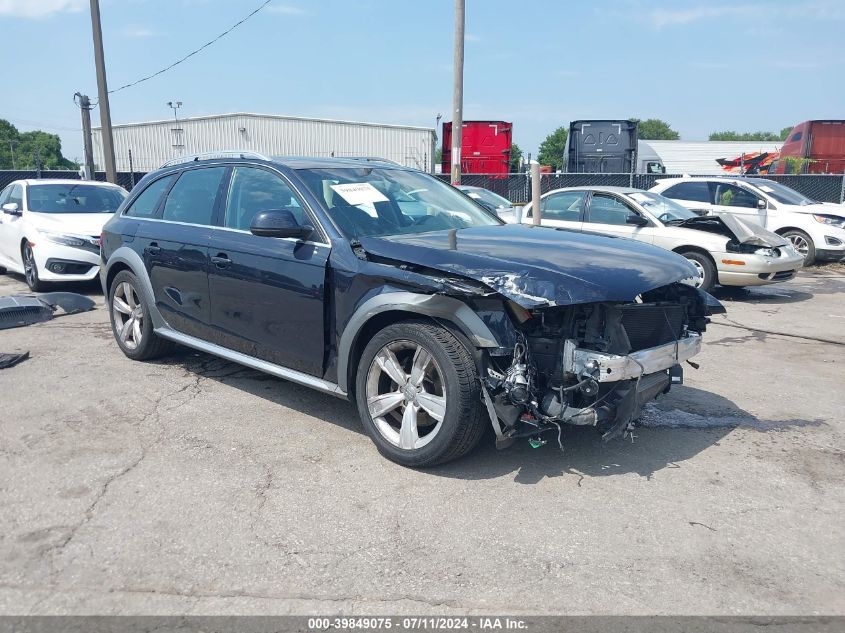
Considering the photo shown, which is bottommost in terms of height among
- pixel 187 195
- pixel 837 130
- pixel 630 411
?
A: pixel 630 411

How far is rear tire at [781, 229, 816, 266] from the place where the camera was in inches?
516

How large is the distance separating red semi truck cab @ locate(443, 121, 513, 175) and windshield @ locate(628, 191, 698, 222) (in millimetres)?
14924

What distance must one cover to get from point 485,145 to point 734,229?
16306 millimetres

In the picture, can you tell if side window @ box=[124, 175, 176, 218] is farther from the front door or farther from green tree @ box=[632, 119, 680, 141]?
green tree @ box=[632, 119, 680, 141]

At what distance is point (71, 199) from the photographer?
34.9 ft

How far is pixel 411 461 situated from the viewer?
4004 millimetres

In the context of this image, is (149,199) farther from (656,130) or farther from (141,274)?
(656,130)

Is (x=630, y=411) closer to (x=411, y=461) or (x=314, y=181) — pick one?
(x=411, y=461)

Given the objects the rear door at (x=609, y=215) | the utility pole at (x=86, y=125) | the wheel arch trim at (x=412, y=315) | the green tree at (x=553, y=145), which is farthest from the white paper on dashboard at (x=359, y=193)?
the green tree at (x=553, y=145)

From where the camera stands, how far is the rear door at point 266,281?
4.46m

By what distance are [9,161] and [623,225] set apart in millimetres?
88135

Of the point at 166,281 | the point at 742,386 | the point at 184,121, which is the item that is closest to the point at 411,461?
the point at 166,281

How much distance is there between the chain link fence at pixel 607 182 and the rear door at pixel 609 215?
21.5 ft

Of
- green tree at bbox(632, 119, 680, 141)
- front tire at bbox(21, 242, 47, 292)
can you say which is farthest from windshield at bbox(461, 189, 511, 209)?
green tree at bbox(632, 119, 680, 141)
